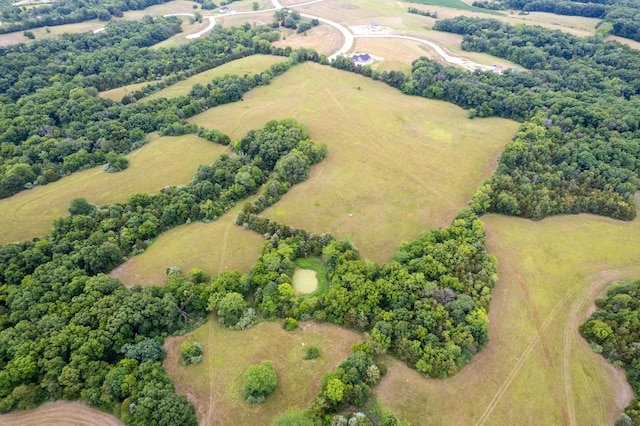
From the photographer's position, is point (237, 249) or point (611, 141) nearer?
point (237, 249)

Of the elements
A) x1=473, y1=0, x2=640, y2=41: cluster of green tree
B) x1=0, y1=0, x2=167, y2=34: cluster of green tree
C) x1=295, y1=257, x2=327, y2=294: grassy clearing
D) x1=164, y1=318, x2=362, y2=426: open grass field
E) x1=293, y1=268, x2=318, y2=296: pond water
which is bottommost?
x1=164, y1=318, x2=362, y2=426: open grass field

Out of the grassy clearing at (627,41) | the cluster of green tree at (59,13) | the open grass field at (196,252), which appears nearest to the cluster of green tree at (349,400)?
the open grass field at (196,252)

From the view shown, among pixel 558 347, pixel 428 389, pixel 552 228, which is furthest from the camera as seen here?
pixel 552 228

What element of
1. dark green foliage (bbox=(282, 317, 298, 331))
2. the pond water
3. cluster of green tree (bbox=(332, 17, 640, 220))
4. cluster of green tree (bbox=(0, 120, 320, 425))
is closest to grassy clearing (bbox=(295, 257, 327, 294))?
the pond water

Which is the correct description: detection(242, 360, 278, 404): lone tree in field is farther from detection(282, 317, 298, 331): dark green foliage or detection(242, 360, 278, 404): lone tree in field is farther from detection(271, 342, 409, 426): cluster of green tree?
detection(282, 317, 298, 331): dark green foliage

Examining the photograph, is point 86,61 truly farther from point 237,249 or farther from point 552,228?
point 552,228

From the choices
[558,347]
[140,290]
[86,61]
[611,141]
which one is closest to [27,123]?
[86,61]

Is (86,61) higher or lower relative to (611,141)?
lower
